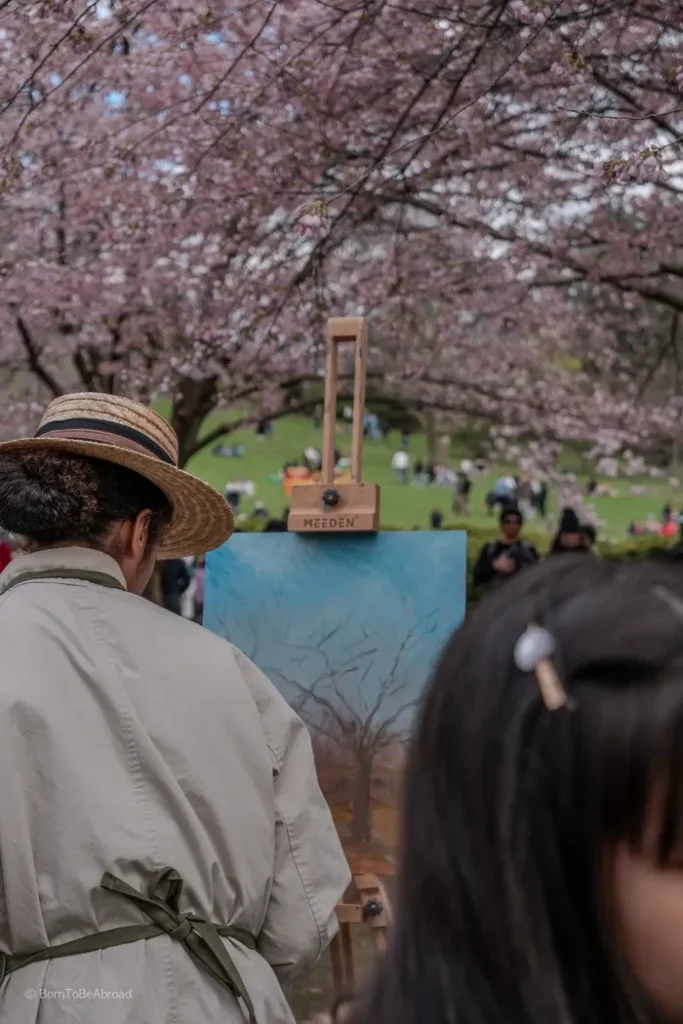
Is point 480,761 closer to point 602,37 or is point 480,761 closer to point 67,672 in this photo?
point 67,672

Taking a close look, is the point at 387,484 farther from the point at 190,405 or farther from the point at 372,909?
the point at 372,909

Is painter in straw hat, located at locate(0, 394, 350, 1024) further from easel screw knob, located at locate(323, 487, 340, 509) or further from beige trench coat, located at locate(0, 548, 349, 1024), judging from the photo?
easel screw knob, located at locate(323, 487, 340, 509)

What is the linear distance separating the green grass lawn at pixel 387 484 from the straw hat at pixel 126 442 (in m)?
15.0

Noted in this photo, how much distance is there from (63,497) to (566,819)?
1.28 metres

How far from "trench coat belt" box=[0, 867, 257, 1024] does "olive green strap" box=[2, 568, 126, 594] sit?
47 centimetres

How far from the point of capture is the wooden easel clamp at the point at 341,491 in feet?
9.77

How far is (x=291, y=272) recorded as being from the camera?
22.8 ft

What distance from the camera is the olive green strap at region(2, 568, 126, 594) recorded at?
1653mm

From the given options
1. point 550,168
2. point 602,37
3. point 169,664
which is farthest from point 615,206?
point 169,664

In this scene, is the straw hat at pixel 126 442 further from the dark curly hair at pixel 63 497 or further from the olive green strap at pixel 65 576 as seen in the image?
the olive green strap at pixel 65 576

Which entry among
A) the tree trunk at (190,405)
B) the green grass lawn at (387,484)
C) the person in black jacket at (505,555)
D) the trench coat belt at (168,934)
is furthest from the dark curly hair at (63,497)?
the green grass lawn at (387,484)

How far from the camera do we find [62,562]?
166cm

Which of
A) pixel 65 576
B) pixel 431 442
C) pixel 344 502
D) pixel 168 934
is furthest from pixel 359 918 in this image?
pixel 431 442

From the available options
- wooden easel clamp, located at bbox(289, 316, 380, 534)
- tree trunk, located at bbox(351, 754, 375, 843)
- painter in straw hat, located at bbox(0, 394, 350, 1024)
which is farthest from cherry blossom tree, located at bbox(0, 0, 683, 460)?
painter in straw hat, located at bbox(0, 394, 350, 1024)
